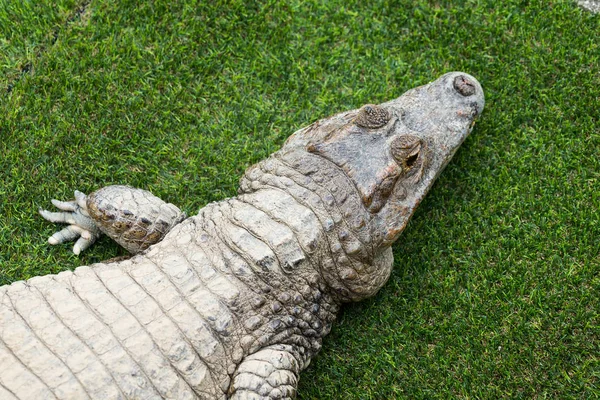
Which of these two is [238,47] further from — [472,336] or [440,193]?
[472,336]

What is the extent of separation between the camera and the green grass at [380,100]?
12.7ft

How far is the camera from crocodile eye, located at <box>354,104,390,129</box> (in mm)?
3461

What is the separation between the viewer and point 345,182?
11.0 ft

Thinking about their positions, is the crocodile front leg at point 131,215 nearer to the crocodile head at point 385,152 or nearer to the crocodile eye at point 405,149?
the crocodile head at point 385,152

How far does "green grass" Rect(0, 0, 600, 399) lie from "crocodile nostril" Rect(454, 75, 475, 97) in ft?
1.35

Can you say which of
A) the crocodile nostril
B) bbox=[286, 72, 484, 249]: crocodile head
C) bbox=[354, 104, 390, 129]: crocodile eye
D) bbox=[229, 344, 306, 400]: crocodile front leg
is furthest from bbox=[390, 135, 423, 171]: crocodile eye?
bbox=[229, 344, 306, 400]: crocodile front leg

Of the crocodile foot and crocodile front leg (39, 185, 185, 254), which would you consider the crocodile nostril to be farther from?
the crocodile foot

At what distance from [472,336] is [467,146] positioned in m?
1.23

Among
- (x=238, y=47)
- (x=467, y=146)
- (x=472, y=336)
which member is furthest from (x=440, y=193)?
(x=238, y=47)

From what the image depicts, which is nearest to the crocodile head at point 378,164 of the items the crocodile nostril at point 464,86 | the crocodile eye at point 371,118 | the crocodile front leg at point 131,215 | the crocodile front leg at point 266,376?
the crocodile eye at point 371,118

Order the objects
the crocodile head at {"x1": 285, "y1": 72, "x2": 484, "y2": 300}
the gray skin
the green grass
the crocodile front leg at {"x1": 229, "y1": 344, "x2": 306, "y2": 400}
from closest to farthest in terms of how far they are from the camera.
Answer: the gray skin, the crocodile front leg at {"x1": 229, "y1": 344, "x2": 306, "y2": 400}, the crocodile head at {"x1": 285, "y1": 72, "x2": 484, "y2": 300}, the green grass

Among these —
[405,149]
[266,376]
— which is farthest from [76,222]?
[405,149]

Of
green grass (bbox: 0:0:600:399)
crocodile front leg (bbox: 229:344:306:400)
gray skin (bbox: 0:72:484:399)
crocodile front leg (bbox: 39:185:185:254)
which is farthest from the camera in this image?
green grass (bbox: 0:0:600:399)

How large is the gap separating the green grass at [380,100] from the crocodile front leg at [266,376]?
572 mm
